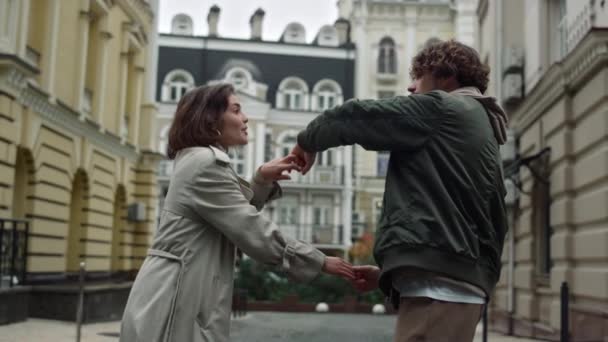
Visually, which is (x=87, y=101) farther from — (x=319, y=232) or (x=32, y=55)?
(x=319, y=232)

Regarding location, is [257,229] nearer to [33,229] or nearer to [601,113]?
[601,113]

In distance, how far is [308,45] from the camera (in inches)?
1657

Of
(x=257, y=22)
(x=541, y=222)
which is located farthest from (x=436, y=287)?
(x=257, y=22)

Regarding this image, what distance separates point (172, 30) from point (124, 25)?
21672 millimetres

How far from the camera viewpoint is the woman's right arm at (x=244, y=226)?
129 inches

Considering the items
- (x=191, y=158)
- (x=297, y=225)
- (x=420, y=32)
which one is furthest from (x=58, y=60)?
(x=420, y=32)

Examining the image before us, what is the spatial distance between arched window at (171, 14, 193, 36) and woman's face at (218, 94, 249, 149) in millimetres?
40503

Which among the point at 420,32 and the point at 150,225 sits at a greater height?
the point at 420,32

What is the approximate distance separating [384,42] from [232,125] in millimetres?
39762

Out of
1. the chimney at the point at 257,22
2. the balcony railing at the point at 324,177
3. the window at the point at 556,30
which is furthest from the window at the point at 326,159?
the window at the point at 556,30

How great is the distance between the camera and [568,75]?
461 inches

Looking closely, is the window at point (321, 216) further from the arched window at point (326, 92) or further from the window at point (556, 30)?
the window at point (556, 30)

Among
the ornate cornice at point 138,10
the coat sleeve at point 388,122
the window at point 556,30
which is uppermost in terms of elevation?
the ornate cornice at point 138,10

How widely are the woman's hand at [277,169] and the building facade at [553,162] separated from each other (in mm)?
5081
